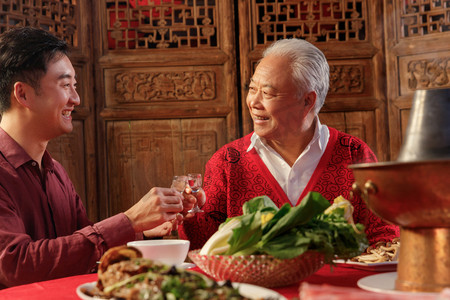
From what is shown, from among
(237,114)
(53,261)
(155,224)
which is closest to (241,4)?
(237,114)

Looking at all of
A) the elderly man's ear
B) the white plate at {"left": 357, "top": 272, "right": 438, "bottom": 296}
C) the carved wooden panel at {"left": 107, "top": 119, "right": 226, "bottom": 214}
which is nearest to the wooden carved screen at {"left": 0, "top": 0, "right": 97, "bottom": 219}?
the carved wooden panel at {"left": 107, "top": 119, "right": 226, "bottom": 214}

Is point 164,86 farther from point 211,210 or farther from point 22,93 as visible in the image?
point 22,93

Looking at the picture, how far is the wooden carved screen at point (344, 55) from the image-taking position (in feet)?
11.8

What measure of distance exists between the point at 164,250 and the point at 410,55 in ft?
8.96

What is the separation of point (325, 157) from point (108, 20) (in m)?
1.94

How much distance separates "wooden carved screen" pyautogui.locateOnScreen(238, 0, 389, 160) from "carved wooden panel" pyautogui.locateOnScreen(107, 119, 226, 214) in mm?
A: 291

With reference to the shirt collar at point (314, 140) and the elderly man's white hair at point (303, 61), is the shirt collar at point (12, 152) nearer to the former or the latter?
the shirt collar at point (314, 140)

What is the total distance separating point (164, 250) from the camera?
4.39 feet

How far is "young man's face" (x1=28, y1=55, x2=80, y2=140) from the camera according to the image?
6.68 ft

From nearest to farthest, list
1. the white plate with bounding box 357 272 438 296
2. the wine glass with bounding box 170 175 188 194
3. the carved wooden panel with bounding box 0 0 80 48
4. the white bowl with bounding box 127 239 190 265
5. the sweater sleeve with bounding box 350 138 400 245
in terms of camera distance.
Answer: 1. the white plate with bounding box 357 272 438 296
2. the white bowl with bounding box 127 239 190 265
3. the wine glass with bounding box 170 175 188 194
4. the sweater sleeve with bounding box 350 138 400 245
5. the carved wooden panel with bounding box 0 0 80 48

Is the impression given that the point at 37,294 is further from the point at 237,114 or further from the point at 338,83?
the point at 338,83

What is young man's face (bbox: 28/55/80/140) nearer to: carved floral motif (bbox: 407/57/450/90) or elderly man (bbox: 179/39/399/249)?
elderly man (bbox: 179/39/399/249)

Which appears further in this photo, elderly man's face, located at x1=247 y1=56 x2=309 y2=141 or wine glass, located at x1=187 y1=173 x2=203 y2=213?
elderly man's face, located at x1=247 y1=56 x2=309 y2=141

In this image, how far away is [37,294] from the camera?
121cm
